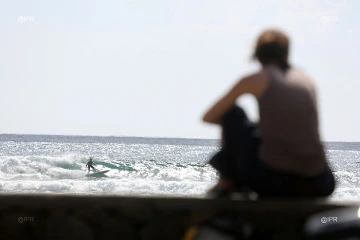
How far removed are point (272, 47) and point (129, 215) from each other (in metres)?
1.06

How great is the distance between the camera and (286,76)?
349cm

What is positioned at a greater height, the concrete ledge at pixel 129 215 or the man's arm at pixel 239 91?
the man's arm at pixel 239 91

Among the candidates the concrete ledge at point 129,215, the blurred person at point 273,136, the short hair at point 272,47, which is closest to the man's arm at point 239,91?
the blurred person at point 273,136

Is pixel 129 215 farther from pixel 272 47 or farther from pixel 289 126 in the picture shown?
pixel 272 47

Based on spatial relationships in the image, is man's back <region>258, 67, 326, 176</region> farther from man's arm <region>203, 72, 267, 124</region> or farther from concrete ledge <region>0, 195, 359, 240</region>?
concrete ledge <region>0, 195, 359, 240</region>

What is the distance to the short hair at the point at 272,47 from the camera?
3.48m

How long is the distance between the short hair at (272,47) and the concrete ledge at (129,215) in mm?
664

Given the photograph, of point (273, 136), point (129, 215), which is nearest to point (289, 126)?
point (273, 136)

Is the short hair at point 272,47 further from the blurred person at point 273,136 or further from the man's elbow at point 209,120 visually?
the man's elbow at point 209,120

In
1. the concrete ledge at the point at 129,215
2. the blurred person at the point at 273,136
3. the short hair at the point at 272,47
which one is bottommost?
the concrete ledge at the point at 129,215

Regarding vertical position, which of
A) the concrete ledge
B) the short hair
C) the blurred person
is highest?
the short hair

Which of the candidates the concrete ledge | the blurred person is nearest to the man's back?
the blurred person

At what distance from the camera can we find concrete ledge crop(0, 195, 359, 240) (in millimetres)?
3400

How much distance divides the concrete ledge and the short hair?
664 mm
